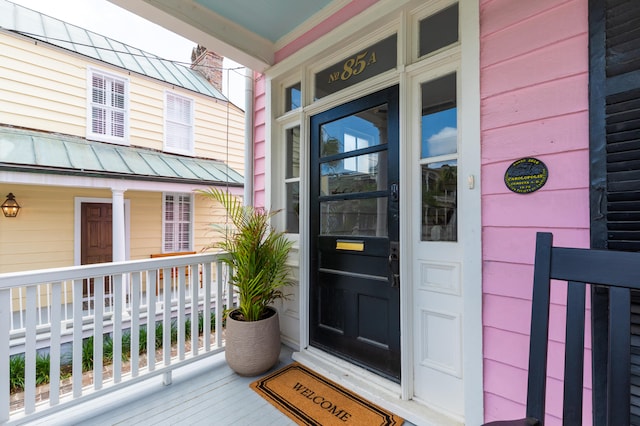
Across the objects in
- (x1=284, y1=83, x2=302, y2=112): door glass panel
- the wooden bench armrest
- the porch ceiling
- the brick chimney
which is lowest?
the wooden bench armrest

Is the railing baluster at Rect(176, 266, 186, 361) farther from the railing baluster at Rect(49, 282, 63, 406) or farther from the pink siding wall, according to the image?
the pink siding wall

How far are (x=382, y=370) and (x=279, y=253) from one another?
1.14 metres

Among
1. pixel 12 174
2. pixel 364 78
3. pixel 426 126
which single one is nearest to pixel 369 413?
pixel 426 126

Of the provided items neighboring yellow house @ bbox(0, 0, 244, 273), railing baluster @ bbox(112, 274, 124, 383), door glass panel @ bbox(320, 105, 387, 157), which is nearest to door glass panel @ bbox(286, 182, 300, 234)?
door glass panel @ bbox(320, 105, 387, 157)

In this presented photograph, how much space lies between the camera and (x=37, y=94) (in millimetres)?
4352

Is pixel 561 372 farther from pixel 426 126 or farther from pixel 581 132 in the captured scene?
pixel 426 126

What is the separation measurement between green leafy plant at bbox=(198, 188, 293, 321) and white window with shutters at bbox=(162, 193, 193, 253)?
3999 millimetres

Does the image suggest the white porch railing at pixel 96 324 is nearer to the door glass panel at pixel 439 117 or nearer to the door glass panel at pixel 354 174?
the door glass panel at pixel 354 174

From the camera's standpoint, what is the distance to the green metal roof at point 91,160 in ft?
12.2

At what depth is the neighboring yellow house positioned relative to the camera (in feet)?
13.4

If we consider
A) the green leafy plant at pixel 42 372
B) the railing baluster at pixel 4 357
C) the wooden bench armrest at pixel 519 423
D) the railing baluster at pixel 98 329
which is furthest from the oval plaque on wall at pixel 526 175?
the green leafy plant at pixel 42 372

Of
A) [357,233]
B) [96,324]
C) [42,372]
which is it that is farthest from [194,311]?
[42,372]

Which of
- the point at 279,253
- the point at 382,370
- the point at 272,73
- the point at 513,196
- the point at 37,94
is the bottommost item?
the point at 382,370

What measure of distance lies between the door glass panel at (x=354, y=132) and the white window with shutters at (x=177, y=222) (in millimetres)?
4445
